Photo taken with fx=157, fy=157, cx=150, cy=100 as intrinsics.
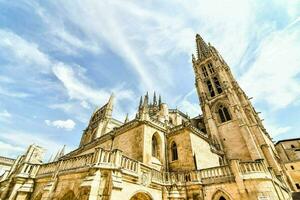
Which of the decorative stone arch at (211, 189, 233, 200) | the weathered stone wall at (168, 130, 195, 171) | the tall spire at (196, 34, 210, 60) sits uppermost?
the tall spire at (196, 34, 210, 60)

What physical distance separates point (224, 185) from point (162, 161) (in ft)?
18.7

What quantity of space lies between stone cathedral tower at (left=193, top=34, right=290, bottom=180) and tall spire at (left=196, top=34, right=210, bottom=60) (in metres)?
0.31

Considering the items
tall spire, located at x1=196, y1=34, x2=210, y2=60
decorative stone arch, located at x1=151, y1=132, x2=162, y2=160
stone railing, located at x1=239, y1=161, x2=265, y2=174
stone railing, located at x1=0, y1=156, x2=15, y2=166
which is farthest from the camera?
tall spire, located at x1=196, y1=34, x2=210, y2=60

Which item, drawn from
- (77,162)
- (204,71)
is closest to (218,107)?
(204,71)

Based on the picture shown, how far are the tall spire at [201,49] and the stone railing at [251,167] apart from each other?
3018 cm

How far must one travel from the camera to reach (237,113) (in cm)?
2447

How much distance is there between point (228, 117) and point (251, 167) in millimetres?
17330

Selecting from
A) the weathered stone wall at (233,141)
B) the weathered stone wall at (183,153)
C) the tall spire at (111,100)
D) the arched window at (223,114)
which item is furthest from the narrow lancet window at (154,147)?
the tall spire at (111,100)

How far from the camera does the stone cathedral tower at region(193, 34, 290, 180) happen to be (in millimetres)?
21688

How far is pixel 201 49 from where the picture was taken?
4034cm

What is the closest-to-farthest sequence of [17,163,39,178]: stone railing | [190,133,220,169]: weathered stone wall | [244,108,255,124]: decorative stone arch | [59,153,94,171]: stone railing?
[59,153,94,171]: stone railing → [17,163,39,178]: stone railing → [190,133,220,169]: weathered stone wall → [244,108,255,124]: decorative stone arch

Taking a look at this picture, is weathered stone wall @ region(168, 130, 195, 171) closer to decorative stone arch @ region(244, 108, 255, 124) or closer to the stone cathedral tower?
the stone cathedral tower

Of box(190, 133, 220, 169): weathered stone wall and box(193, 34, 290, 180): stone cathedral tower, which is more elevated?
box(193, 34, 290, 180): stone cathedral tower

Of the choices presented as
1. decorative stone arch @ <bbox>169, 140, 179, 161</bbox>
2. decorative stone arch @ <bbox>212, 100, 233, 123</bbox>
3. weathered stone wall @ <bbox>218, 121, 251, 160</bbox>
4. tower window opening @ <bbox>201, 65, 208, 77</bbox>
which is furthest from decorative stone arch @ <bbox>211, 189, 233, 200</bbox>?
tower window opening @ <bbox>201, 65, 208, 77</bbox>
